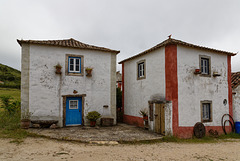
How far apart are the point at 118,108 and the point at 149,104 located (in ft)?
17.3

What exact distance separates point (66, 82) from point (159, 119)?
6123 mm

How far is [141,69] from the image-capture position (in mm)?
12102

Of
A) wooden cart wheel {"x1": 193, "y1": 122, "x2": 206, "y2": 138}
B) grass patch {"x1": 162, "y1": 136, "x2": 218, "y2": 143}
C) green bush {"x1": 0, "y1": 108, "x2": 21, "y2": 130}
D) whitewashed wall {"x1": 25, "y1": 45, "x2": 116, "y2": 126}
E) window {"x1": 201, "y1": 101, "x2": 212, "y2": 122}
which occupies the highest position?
whitewashed wall {"x1": 25, "y1": 45, "x2": 116, "y2": 126}

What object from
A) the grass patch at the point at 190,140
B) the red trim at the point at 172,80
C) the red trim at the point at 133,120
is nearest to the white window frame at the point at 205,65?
the red trim at the point at 172,80

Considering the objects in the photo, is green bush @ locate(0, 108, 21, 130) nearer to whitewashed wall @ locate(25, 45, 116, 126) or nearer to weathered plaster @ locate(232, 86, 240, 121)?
whitewashed wall @ locate(25, 45, 116, 126)

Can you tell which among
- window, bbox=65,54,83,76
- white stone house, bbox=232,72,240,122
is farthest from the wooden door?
white stone house, bbox=232,72,240,122

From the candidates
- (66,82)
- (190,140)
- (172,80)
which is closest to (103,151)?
(190,140)

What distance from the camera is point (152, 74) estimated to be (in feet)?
35.4

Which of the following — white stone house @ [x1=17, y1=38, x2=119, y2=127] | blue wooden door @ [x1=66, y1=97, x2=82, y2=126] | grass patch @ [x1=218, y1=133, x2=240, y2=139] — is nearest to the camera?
white stone house @ [x1=17, y1=38, x2=119, y2=127]

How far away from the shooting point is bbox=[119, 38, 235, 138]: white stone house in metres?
9.23

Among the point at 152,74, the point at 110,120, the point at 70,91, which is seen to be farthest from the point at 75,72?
the point at 152,74

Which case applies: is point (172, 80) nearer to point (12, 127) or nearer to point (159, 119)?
point (159, 119)

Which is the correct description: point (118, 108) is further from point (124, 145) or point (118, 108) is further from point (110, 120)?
point (124, 145)

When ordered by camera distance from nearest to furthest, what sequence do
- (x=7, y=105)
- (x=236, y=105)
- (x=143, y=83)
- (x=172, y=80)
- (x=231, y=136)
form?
(x=172, y=80)
(x=231, y=136)
(x=236, y=105)
(x=143, y=83)
(x=7, y=105)
